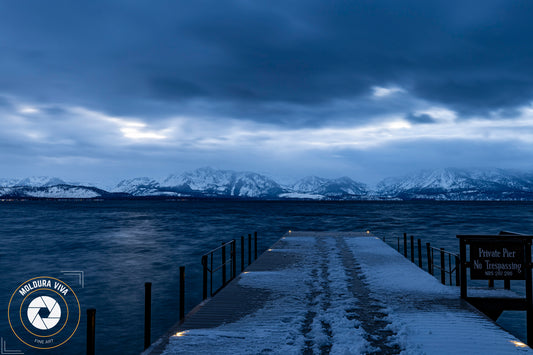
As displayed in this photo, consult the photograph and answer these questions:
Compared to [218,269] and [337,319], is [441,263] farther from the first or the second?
[218,269]

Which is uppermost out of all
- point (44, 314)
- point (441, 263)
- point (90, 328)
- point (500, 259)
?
point (500, 259)

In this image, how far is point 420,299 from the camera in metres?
12.1

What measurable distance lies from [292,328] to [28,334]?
1280 cm

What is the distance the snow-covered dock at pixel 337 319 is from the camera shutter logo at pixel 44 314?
812 centimetres

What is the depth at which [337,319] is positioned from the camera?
10.1 m

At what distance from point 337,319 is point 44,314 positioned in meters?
16.9

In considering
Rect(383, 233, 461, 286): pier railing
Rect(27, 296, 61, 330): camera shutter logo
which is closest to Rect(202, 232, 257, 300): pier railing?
Rect(27, 296, 61, 330): camera shutter logo

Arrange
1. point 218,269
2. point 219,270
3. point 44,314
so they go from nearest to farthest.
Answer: point 44,314 → point 218,269 → point 219,270

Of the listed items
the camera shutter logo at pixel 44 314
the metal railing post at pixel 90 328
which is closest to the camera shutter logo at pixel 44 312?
the camera shutter logo at pixel 44 314

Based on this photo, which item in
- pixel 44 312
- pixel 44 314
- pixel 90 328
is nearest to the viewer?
pixel 90 328

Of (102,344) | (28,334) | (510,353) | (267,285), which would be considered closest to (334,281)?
(267,285)

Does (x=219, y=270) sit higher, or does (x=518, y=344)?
(x=518, y=344)

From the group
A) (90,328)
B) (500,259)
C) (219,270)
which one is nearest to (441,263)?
(500,259)

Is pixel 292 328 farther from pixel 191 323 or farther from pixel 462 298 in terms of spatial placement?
pixel 462 298
